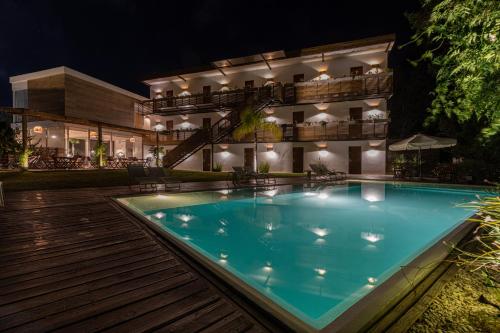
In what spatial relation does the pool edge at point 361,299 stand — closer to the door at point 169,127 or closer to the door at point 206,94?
the door at point 206,94

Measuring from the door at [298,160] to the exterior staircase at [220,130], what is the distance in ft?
14.0

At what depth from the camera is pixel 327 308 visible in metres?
2.66

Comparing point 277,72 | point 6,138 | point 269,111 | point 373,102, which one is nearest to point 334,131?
point 373,102

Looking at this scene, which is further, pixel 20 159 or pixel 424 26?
pixel 20 159

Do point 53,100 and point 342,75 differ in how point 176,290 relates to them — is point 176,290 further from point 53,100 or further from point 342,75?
point 53,100

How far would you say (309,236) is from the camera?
4949 mm

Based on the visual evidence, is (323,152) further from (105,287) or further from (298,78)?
(105,287)

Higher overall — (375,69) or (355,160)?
(375,69)

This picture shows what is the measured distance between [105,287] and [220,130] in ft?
56.0

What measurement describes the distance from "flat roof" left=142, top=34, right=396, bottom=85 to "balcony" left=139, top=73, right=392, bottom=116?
1970 millimetres

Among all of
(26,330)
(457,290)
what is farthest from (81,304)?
(457,290)

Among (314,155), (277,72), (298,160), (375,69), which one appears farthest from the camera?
(277,72)

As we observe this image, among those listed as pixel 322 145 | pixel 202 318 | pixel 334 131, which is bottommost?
pixel 202 318

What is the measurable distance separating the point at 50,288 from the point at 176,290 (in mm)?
1162
